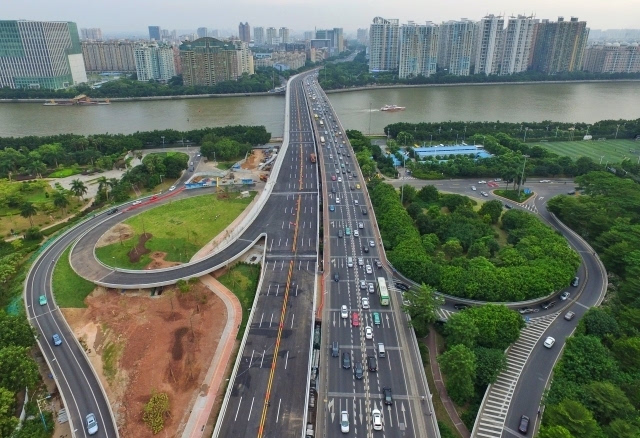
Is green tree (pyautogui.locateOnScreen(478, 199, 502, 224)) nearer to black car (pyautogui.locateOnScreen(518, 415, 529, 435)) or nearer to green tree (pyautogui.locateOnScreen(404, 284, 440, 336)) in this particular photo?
green tree (pyautogui.locateOnScreen(404, 284, 440, 336))

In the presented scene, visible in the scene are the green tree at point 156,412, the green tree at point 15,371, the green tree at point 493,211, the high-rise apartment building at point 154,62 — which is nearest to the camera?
the green tree at point 156,412

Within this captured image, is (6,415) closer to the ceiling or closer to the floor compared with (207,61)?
closer to the floor

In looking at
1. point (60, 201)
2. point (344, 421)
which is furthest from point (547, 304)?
point (60, 201)

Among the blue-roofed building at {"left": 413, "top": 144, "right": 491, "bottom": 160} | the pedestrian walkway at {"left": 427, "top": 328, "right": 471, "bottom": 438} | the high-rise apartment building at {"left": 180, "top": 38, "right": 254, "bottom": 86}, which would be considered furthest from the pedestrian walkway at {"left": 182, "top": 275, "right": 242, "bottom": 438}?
the high-rise apartment building at {"left": 180, "top": 38, "right": 254, "bottom": 86}

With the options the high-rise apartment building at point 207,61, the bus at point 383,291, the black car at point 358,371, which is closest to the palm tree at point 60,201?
the bus at point 383,291

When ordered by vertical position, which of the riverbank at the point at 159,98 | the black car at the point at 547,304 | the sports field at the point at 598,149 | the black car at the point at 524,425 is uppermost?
the riverbank at the point at 159,98

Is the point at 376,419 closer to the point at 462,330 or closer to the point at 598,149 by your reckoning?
the point at 462,330

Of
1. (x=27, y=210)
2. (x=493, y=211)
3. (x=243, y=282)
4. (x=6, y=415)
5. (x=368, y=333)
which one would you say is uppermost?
(x=27, y=210)

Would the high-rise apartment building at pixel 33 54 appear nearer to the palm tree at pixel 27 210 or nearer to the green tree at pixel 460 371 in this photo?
the palm tree at pixel 27 210
